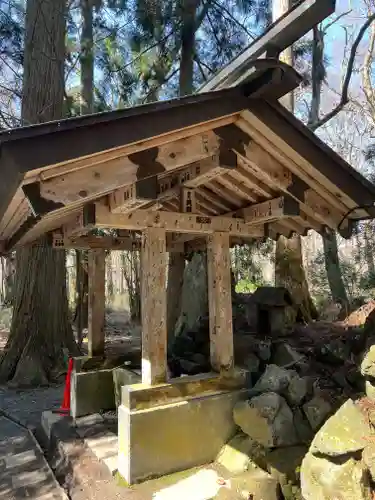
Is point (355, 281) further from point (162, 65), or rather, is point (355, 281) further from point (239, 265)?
point (162, 65)

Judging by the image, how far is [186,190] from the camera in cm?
350

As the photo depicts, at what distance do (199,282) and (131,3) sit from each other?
573cm

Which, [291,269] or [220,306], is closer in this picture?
[220,306]

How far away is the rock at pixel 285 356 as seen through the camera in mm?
4562

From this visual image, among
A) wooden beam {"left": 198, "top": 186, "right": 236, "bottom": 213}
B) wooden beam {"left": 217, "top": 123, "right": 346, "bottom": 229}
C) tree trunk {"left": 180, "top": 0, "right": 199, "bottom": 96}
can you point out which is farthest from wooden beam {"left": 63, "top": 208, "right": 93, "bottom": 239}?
tree trunk {"left": 180, "top": 0, "right": 199, "bottom": 96}

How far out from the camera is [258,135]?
3.12 meters

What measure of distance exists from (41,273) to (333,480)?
6044 mm

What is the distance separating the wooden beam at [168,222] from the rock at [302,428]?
1.76 metres

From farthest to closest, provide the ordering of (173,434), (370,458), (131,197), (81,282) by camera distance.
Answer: (81,282) → (173,434) → (131,197) → (370,458)

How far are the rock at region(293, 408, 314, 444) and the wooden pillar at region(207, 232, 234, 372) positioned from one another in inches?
28.3

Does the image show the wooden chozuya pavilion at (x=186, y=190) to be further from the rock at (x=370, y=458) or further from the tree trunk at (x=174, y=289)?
the tree trunk at (x=174, y=289)

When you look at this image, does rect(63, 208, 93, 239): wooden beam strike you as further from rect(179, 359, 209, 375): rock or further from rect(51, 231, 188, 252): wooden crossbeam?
rect(179, 359, 209, 375): rock

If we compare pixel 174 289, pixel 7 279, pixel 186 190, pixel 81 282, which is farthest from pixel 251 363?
pixel 7 279

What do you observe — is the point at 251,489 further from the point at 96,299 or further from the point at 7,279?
the point at 7,279
